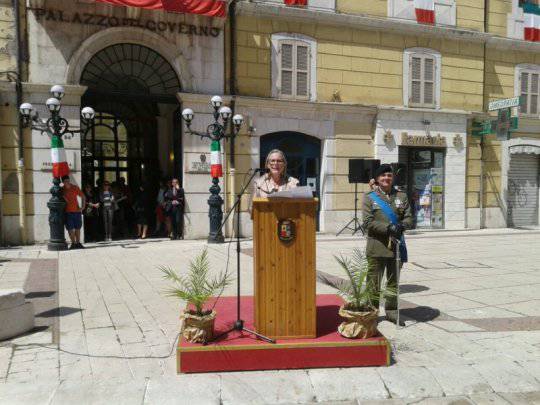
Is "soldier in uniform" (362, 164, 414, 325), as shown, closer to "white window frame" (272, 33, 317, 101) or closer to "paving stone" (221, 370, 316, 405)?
"paving stone" (221, 370, 316, 405)

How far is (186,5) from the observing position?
12.6 meters

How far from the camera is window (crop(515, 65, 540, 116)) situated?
17344mm

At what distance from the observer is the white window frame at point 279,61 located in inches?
558

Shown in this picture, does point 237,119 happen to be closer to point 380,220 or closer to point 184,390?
point 380,220

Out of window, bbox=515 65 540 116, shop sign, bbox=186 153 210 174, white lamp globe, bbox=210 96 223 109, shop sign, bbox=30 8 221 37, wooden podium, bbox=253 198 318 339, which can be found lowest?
wooden podium, bbox=253 198 318 339

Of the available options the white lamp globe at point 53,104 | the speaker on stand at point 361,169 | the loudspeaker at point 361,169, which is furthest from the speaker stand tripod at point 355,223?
the white lamp globe at point 53,104

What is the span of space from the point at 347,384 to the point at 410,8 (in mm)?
14669

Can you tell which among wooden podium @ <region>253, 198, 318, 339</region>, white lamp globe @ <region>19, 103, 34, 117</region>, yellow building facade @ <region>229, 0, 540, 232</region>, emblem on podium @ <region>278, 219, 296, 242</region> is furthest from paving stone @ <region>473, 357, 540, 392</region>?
white lamp globe @ <region>19, 103, 34, 117</region>

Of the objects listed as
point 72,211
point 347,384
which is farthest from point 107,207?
point 347,384

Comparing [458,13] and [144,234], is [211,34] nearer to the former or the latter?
[144,234]

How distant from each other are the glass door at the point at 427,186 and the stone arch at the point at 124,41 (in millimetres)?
8121

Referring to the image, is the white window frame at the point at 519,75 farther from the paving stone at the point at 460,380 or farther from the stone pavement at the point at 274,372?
the paving stone at the point at 460,380

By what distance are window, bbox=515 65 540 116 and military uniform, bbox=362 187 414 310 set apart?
14527 mm

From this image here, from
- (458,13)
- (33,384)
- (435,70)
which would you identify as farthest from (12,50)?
(458,13)
